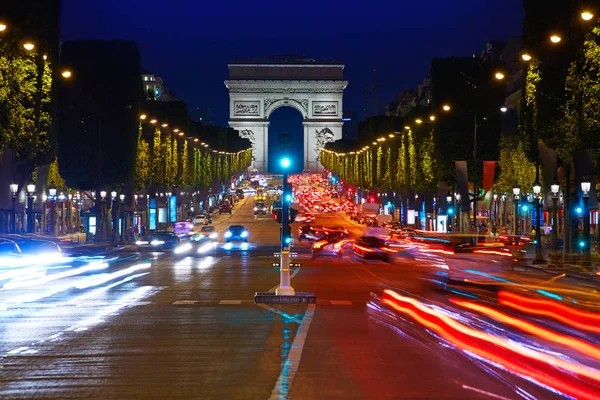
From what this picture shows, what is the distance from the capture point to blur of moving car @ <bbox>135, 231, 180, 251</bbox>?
58156mm

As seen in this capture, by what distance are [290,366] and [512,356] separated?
3189 millimetres

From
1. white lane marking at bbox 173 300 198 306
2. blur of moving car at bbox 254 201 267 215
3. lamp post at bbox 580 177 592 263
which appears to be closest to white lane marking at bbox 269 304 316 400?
white lane marking at bbox 173 300 198 306

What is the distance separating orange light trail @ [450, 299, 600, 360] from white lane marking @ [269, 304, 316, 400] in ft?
12.3

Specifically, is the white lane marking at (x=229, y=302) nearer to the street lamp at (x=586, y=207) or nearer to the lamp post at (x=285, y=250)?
the lamp post at (x=285, y=250)

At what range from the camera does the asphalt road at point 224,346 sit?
12.1m

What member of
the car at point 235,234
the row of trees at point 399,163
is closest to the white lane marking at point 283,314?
the car at point 235,234

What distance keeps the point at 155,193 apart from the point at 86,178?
2466cm

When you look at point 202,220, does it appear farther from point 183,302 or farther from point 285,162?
point 183,302

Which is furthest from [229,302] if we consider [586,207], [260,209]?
[260,209]

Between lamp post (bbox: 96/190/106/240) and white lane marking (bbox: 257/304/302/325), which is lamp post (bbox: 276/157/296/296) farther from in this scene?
lamp post (bbox: 96/190/106/240)

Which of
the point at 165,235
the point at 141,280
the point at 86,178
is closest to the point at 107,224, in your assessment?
the point at 86,178

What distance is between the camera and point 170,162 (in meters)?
93.9

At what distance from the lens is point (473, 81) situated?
7719cm

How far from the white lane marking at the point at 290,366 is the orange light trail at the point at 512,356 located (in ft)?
7.62
